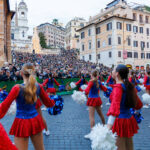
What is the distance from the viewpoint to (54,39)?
120m

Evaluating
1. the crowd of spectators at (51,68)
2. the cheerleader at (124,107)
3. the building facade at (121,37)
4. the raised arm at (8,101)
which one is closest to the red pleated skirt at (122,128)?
the cheerleader at (124,107)

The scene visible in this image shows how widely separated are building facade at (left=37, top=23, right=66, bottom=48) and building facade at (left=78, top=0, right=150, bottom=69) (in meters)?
68.7

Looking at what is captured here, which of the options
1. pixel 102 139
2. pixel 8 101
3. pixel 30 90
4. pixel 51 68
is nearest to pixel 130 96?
pixel 102 139

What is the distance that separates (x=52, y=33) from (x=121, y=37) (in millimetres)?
83842

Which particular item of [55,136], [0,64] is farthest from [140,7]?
[55,136]

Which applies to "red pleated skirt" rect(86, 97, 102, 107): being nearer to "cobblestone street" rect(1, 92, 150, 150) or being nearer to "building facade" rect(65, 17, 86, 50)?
"cobblestone street" rect(1, 92, 150, 150)

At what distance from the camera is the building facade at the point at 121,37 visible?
37406 mm

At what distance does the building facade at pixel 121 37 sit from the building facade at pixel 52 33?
68.7 meters

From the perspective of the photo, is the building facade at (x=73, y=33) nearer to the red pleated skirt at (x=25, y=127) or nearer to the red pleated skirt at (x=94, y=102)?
the red pleated skirt at (x=94, y=102)

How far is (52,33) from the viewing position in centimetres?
11606

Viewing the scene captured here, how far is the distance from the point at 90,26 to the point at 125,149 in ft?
136

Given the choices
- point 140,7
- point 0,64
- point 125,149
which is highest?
point 140,7

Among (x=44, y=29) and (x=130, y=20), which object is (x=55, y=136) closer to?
(x=130, y=20)

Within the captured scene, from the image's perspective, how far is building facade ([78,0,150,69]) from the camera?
3741 cm
